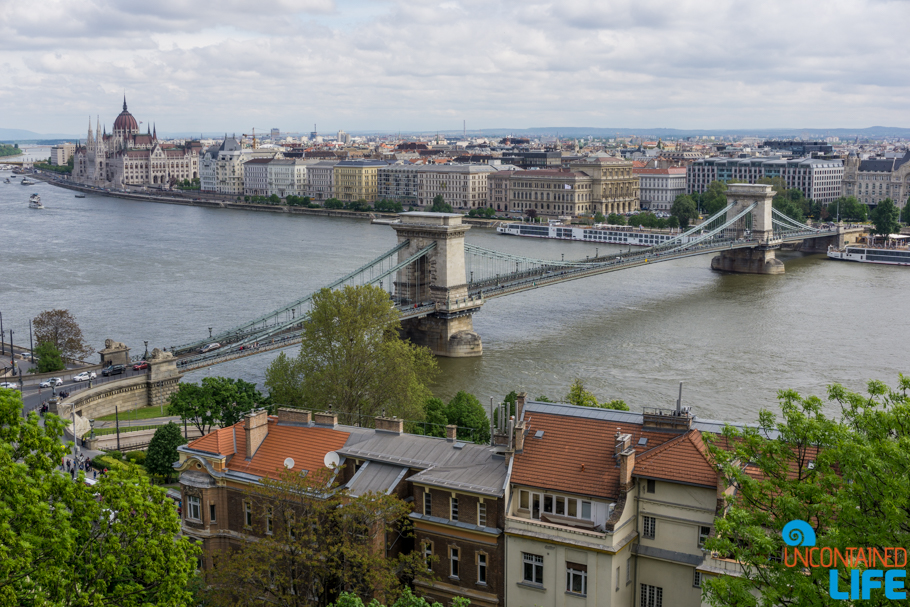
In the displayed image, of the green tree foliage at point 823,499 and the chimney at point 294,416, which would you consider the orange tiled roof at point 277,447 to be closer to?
the chimney at point 294,416

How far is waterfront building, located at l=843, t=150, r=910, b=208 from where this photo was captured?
365 feet

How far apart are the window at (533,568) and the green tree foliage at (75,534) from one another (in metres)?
5.48

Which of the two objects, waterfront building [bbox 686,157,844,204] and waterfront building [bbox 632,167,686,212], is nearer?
waterfront building [bbox 686,157,844,204]

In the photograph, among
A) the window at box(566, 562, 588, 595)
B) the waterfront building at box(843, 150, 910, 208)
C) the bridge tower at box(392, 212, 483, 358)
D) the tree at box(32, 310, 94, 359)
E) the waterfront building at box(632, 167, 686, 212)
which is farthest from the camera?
the waterfront building at box(632, 167, 686, 212)

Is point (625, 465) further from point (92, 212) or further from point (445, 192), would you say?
point (92, 212)

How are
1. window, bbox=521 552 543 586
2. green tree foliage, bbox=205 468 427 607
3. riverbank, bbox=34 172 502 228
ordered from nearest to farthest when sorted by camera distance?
green tree foliage, bbox=205 468 427 607
window, bbox=521 552 543 586
riverbank, bbox=34 172 502 228

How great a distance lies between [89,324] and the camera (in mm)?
47250

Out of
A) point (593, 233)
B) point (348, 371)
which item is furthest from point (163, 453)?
point (593, 233)

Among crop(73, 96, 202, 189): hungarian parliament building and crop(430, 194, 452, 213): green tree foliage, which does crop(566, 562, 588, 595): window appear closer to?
crop(430, 194, 452, 213): green tree foliage

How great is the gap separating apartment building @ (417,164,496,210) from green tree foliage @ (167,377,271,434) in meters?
87.7

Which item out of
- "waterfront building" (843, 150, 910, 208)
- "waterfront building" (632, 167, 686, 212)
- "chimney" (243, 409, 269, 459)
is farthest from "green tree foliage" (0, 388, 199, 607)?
"waterfront building" (843, 150, 910, 208)

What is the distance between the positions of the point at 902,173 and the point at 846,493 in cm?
11197

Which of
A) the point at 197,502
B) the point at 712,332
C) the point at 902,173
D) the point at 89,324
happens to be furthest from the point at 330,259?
the point at 902,173

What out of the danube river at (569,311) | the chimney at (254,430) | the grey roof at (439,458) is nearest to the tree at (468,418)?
the danube river at (569,311)
